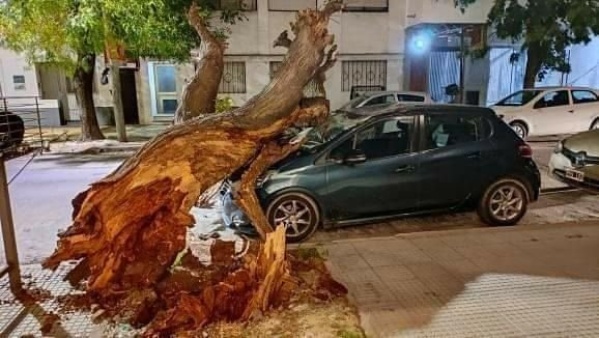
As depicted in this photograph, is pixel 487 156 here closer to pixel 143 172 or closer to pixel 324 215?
pixel 324 215

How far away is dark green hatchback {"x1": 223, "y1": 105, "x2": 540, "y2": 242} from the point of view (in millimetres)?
5496

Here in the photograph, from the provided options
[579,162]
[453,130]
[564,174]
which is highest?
[453,130]

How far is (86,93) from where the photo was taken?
13.6 metres

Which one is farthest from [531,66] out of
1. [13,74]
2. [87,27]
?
[13,74]

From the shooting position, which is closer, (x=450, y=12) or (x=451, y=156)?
(x=451, y=156)

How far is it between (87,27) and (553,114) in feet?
39.3

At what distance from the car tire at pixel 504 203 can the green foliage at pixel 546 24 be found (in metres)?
10.1

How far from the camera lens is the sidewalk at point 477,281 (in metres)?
3.53

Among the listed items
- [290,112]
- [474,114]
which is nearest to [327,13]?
[290,112]

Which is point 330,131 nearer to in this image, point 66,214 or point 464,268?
point 464,268

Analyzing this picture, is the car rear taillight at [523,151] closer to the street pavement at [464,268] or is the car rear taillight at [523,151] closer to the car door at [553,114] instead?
the street pavement at [464,268]

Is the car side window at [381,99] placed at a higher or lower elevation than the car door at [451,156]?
higher

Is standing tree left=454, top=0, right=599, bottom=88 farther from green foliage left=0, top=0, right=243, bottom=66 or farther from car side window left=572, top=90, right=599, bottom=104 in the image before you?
green foliage left=0, top=0, right=243, bottom=66

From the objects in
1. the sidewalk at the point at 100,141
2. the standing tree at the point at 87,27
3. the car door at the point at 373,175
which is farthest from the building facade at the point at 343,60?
the car door at the point at 373,175
